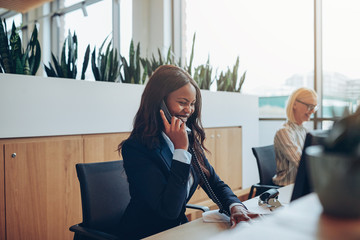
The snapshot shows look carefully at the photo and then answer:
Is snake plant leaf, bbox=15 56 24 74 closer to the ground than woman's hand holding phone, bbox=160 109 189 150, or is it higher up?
higher up

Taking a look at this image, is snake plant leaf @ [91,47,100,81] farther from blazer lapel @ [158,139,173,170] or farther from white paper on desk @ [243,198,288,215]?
white paper on desk @ [243,198,288,215]

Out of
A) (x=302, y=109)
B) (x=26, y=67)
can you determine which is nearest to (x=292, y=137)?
(x=302, y=109)

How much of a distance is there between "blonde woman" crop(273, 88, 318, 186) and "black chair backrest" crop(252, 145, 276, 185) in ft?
0.16

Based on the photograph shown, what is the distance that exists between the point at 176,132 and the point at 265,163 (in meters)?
1.30

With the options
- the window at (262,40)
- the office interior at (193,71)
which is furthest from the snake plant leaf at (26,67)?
the window at (262,40)

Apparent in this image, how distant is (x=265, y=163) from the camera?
Answer: 98.1 inches

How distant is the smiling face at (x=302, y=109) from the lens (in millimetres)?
2752

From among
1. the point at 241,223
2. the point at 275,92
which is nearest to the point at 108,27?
the point at 275,92

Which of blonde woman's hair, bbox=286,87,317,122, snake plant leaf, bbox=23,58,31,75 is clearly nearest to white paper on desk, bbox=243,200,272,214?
blonde woman's hair, bbox=286,87,317,122

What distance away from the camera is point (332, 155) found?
0.46 metres

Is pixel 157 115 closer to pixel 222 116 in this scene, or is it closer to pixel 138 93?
pixel 138 93

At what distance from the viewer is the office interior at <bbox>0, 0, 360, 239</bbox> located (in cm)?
212

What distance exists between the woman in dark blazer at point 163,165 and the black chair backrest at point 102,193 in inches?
5.8

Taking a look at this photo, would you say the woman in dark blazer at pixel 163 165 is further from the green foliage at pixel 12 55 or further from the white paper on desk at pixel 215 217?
the green foliage at pixel 12 55
